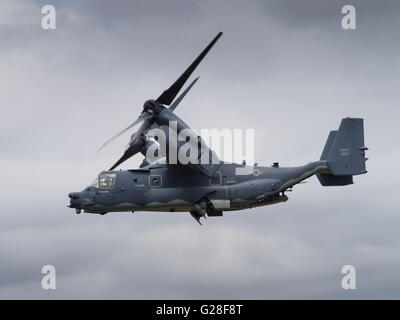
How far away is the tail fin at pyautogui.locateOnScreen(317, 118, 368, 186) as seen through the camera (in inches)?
3044

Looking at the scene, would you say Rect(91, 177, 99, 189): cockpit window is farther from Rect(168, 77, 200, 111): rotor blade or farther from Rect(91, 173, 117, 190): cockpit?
Rect(168, 77, 200, 111): rotor blade

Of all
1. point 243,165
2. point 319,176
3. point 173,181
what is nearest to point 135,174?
point 173,181

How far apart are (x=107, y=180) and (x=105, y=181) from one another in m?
0.17

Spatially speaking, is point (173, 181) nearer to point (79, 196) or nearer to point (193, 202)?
point (193, 202)

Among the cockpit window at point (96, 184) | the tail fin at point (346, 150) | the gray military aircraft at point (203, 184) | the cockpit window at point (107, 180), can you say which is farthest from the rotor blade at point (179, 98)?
the tail fin at point (346, 150)

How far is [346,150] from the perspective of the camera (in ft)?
254

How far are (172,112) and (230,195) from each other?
298 inches

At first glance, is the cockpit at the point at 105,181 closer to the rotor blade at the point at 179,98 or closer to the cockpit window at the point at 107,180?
the cockpit window at the point at 107,180

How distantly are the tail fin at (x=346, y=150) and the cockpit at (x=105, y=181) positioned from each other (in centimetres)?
1582

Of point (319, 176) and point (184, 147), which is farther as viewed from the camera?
point (319, 176)

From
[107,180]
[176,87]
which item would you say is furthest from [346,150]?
[107,180]

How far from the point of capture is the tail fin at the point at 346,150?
77312 millimetres

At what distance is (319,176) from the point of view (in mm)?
79188

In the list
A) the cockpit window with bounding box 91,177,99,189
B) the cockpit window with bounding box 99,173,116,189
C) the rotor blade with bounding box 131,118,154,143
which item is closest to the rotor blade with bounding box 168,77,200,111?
the rotor blade with bounding box 131,118,154,143
